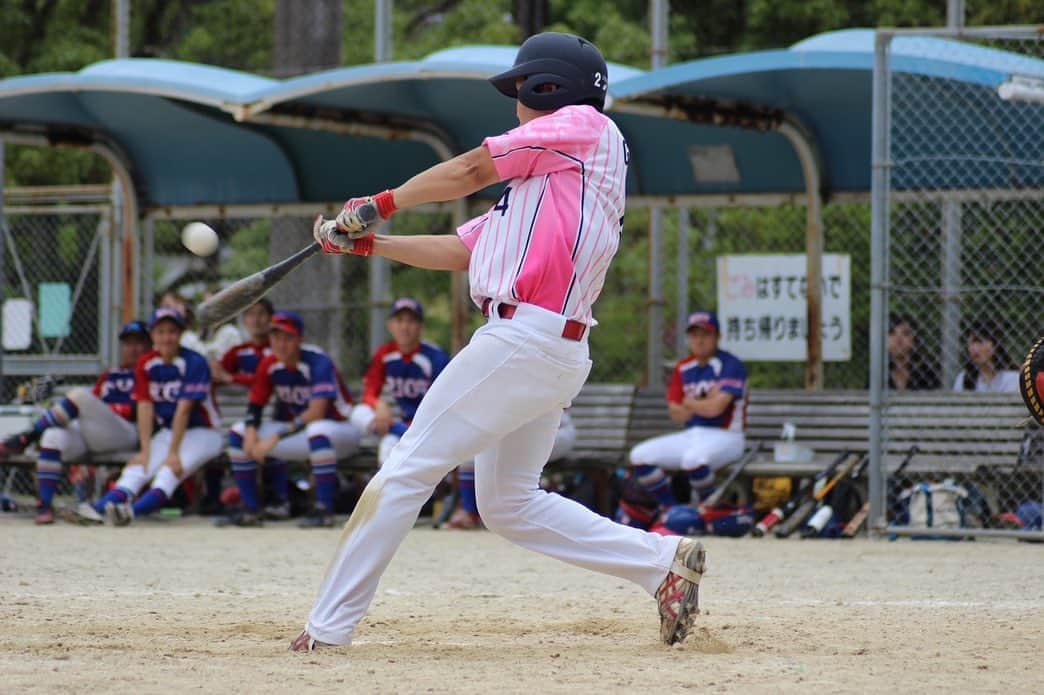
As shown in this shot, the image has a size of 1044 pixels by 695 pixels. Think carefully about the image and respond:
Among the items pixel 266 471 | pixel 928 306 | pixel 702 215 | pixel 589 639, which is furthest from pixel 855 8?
pixel 589 639

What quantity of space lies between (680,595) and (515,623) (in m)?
0.89

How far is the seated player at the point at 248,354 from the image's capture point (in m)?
Answer: 11.9

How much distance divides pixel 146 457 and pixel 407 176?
309cm

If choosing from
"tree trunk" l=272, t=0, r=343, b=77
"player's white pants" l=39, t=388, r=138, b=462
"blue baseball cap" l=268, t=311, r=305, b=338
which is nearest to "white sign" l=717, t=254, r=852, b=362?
"blue baseball cap" l=268, t=311, r=305, b=338

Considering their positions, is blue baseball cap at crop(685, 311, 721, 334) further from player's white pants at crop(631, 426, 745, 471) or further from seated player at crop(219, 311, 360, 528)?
seated player at crop(219, 311, 360, 528)

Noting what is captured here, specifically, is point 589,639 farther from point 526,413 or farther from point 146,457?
point 146,457

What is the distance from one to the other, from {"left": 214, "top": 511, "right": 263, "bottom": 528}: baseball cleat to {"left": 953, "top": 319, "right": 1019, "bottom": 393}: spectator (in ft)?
15.6

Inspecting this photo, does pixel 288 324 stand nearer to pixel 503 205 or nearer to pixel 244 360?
pixel 244 360

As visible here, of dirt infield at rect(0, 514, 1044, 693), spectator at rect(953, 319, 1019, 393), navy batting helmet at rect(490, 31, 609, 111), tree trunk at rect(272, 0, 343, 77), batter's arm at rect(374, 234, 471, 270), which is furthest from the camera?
tree trunk at rect(272, 0, 343, 77)

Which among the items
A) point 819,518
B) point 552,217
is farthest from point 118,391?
point 552,217

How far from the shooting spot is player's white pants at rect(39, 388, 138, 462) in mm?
11242

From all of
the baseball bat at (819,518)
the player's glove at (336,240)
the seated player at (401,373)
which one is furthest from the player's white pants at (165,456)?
the player's glove at (336,240)

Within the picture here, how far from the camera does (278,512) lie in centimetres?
1121

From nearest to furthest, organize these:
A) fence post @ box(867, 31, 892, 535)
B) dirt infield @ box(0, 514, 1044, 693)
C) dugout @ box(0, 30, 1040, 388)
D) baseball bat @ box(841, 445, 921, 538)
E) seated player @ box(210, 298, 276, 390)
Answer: dirt infield @ box(0, 514, 1044, 693), fence post @ box(867, 31, 892, 535), baseball bat @ box(841, 445, 921, 538), dugout @ box(0, 30, 1040, 388), seated player @ box(210, 298, 276, 390)
